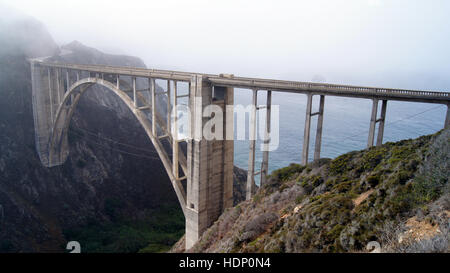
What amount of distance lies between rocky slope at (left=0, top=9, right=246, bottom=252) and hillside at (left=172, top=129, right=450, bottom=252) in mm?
17004

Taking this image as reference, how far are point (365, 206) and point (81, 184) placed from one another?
30.5 meters

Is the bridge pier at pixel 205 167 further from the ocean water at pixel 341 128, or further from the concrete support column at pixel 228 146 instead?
the ocean water at pixel 341 128

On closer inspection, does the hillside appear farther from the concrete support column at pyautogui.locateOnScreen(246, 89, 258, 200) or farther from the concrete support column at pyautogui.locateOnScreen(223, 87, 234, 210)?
the concrete support column at pyautogui.locateOnScreen(223, 87, 234, 210)

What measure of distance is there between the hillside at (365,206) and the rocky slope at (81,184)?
17.0m

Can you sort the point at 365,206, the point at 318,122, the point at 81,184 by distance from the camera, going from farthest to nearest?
the point at 81,184, the point at 318,122, the point at 365,206

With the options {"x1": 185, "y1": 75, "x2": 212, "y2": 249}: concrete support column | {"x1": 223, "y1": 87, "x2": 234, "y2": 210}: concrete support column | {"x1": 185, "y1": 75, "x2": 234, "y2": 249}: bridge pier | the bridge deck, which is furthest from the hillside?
{"x1": 223, "y1": 87, "x2": 234, "y2": 210}: concrete support column

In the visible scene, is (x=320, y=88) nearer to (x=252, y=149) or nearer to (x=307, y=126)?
(x=307, y=126)

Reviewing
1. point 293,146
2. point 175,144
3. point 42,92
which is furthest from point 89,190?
point 293,146

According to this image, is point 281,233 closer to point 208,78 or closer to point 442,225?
point 442,225

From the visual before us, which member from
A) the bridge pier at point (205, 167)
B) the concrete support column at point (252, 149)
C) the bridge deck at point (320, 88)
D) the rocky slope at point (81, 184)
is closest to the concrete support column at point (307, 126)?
the bridge deck at point (320, 88)

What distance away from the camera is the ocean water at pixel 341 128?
44.6 metres

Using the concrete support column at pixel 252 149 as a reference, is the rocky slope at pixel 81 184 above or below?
below

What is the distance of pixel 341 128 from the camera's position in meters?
53.0

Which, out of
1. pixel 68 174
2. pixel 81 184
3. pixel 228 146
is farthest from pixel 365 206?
pixel 68 174
